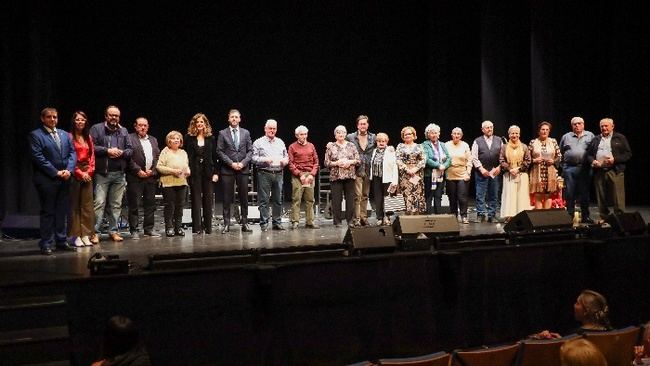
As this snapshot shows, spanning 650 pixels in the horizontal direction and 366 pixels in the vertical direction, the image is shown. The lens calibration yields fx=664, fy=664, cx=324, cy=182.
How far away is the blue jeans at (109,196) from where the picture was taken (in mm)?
7223

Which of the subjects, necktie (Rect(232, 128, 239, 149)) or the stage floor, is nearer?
the stage floor

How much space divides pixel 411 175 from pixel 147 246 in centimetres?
321

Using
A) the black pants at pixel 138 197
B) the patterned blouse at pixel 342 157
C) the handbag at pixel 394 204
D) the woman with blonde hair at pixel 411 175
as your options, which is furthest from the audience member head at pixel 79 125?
the handbag at pixel 394 204

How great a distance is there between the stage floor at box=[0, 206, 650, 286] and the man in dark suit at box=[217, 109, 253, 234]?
0.85 feet

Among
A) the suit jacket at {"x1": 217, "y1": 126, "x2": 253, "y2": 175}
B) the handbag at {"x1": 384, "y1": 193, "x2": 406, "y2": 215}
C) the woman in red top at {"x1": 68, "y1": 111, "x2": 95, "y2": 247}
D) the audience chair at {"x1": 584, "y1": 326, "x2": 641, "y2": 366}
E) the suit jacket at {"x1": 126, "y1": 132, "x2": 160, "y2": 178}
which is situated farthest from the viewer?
the handbag at {"x1": 384, "y1": 193, "x2": 406, "y2": 215}

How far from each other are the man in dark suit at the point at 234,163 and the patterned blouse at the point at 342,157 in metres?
1.01

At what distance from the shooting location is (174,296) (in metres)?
4.11

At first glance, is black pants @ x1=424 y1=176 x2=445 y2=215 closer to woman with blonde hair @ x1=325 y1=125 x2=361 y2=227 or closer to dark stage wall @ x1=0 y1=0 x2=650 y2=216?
woman with blonde hair @ x1=325 y1=125 x2=361 y2=227

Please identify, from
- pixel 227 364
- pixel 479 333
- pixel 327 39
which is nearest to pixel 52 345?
pixel 227 364

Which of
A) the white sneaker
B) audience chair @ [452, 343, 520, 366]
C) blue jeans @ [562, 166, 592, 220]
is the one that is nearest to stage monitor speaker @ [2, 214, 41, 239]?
the white sneaker

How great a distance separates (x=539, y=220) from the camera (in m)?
5.49

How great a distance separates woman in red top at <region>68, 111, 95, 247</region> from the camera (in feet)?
22.0

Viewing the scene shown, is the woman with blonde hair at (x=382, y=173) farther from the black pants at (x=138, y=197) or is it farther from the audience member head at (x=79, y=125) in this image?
the audience member head at (x=79, y=125)

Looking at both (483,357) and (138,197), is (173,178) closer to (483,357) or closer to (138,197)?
(138,197)
